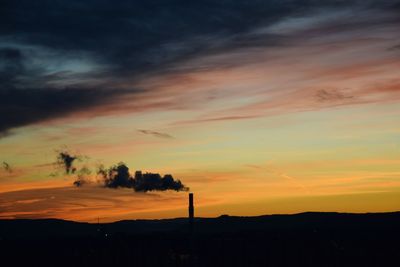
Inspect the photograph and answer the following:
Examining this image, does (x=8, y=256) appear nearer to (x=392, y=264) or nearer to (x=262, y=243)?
(x=262, y=243)

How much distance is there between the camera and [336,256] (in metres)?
82.0

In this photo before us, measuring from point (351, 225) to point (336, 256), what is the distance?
12251 cm

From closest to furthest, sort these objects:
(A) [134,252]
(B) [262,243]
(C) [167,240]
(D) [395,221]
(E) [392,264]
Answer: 1. (E) [392,264]
2. (A) [134,252]
3. (B) [262,243]
4. (C) [167,240]
5. (D) [395,221]

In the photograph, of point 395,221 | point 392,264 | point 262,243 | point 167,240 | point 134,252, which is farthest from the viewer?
point 395,221

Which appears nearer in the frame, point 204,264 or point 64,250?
point 204,264

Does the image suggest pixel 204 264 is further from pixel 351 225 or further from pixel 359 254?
pixel 351 225

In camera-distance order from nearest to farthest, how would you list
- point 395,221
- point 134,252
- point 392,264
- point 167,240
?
point 392,264
point 134,252
point 167,240
point 395,221

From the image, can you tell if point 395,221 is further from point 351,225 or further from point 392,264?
point 392,264

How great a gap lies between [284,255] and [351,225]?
129m

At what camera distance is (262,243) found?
86.0m

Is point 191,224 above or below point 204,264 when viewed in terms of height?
above

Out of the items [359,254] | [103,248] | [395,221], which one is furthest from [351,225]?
[103,248]

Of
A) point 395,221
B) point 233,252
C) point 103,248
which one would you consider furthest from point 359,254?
point 395,221

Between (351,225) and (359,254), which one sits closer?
(359,254)
